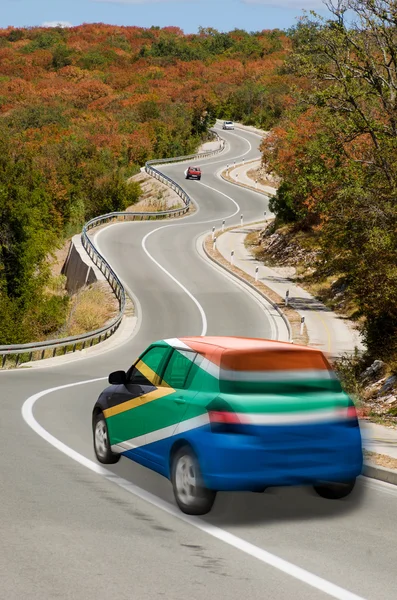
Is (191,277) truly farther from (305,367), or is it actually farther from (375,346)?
(305,367)

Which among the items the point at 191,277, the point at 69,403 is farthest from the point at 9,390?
the point at 191,277

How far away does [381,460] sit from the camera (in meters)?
9.52

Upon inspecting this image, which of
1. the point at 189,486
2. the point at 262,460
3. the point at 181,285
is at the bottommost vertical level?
the point at 181,285

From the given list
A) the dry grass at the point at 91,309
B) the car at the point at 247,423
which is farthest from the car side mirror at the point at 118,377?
the dry grass at the point at 91,309

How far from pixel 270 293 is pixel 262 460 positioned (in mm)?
34849

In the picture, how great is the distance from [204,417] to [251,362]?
718 mm

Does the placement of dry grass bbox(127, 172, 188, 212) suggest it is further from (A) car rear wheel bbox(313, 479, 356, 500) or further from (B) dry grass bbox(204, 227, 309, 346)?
(A) car rear wheel bbox(313, 479, 356, 500)

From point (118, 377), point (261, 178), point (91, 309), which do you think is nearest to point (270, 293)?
point (91, 309)

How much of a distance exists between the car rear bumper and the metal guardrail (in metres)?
17.2

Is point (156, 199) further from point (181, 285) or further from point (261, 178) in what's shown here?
point (181, 285)

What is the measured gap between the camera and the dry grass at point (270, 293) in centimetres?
3262

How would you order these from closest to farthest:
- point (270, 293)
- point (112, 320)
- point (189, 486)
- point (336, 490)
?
point (189, 486)
point (336, 490)
point (112, 320)
point (270, 293)

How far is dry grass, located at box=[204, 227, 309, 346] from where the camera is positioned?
32.6 m

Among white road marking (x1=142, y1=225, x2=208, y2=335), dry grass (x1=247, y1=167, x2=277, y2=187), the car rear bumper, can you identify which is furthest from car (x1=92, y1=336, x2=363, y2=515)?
dry grass (x1=247, y1=167, x2=277, y2=187)
